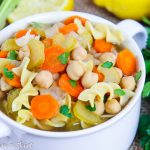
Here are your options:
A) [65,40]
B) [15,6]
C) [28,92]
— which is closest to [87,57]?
[65,40]

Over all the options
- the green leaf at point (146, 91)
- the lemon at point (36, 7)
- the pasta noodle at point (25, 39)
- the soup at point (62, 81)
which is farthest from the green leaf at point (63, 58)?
the lemon at point (36, 7)

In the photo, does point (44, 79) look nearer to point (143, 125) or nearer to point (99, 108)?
point (99, 108)

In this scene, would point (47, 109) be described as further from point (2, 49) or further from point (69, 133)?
point (2, 49)

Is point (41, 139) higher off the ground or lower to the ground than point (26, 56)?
lower

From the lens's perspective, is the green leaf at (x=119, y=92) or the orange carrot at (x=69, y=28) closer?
the green leaf at (x=119, y=92)

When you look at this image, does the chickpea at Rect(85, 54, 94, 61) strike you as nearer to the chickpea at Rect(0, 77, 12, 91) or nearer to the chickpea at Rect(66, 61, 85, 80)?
the chickpea at Rect(66, 61, 85, 80)

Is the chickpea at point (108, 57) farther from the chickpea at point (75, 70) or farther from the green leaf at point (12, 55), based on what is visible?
the green leaf at point (12, 55)
